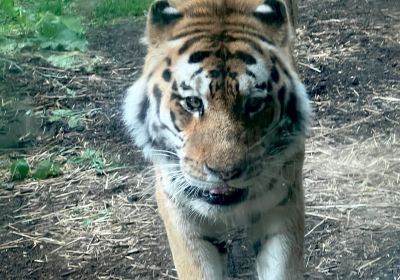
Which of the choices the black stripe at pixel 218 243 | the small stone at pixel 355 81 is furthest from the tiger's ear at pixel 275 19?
the small stone at pixel 355 81

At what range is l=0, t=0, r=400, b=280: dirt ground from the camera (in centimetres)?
354

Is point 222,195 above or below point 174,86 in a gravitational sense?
below

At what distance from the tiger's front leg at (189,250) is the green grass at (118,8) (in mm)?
2583

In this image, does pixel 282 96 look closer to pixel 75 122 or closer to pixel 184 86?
pixel 184 86

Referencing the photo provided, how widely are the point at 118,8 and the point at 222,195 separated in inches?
119

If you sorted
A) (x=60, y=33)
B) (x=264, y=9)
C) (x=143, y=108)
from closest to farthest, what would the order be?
(x=264, y=9), (x=143, y=108), (x=60, y=33)

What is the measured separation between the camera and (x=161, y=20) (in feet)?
9.29

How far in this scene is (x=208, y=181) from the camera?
2.55 meters

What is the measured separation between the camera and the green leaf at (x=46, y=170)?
4133mm

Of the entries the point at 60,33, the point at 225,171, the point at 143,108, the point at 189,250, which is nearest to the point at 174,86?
the point at 143,108

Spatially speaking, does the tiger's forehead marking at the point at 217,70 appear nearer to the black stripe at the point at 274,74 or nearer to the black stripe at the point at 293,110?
the black stripe at the point at 274,74

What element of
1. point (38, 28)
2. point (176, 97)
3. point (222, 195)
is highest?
point (176, 97)

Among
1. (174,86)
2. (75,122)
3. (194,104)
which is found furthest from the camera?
(75,122)

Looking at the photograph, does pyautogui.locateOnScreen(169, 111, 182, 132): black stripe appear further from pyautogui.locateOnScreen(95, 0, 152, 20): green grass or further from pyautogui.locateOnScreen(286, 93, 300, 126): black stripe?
pyautogui.locateOnScreen(95, 0, 152, 20): green grass
